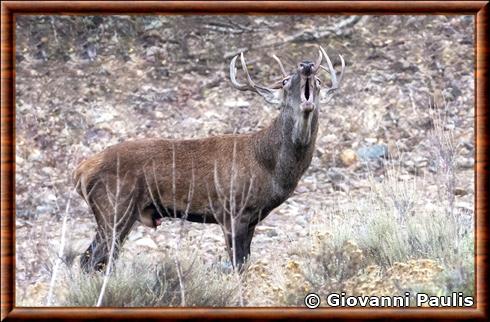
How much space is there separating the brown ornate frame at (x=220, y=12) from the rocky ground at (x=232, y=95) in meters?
3.76

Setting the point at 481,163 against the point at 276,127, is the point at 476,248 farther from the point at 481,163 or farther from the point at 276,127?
the point at 276,127

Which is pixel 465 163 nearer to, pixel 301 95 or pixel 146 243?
pixel 146 243

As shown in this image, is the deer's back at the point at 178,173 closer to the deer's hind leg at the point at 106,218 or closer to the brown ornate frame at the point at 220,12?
the deer's hind leg at the point at 106,218

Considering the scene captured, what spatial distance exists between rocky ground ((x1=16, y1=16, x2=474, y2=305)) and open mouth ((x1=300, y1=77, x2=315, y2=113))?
9.66 ft

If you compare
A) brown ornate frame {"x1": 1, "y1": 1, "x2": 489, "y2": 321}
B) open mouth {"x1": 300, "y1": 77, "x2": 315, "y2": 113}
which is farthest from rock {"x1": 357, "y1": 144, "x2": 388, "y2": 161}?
brown ornate frame {"x1": 1, "y1": 1, "x2": 489, "y2": 321}

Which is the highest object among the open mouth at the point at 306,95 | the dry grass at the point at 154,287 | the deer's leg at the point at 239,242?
the open mouth at the point at 306,95

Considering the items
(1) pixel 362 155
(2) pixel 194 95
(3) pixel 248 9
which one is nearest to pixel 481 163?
(3) pixel 248 9

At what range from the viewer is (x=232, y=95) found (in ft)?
44.4

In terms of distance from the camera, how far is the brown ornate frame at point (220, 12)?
7.03 metres

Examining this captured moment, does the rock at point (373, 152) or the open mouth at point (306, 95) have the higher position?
the open mouth at point (306, 95)

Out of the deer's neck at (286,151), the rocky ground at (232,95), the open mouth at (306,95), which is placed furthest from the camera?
the rocky ground at (232,95)

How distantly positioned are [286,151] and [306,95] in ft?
2.20

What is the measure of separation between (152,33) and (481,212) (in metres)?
7.82

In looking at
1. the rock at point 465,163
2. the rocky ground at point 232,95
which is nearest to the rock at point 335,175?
the rocky ground at point 232,95
